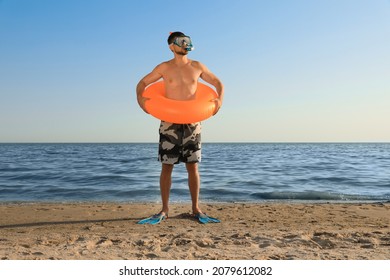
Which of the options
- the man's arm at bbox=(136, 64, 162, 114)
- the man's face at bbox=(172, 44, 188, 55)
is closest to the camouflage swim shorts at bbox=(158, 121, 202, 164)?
the man's arm at bbox=(136, 64, 162, 114)

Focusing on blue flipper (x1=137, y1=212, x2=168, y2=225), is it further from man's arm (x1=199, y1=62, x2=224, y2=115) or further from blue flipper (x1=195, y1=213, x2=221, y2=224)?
man's arm (x1=199, y1=62, x2=224, y2=115)

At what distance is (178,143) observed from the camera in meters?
4.11

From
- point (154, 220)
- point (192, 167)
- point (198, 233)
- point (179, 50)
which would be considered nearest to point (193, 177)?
point (192, 167)

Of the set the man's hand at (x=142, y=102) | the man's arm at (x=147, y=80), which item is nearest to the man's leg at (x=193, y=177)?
the man's hand at (x=142, y=102)

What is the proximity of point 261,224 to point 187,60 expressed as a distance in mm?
2060

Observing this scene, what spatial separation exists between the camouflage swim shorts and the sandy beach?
75cm

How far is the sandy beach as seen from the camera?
2.89 metres

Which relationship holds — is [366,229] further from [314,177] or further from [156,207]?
[314,177]

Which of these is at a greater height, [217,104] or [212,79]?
[212,79]

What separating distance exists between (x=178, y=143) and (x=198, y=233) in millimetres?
1034

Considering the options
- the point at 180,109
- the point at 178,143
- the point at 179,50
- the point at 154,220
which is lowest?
the point at 154,220

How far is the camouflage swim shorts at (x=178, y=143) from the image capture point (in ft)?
13.4

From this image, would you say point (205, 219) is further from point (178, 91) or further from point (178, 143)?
point (178, 91)
